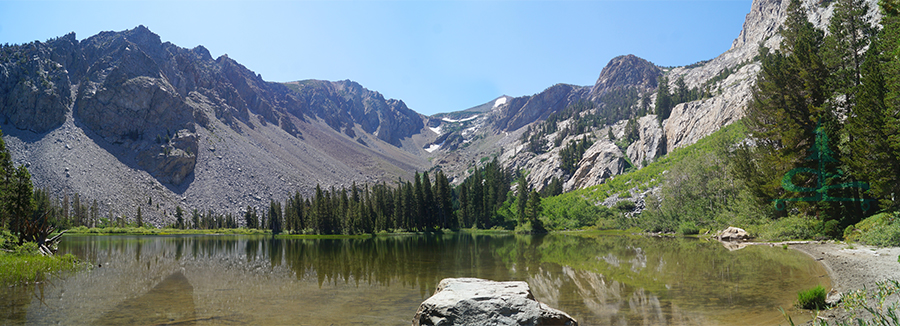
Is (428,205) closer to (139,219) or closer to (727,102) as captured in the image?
(727,102)

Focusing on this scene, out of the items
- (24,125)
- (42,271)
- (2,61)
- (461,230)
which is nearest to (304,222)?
(461,230)

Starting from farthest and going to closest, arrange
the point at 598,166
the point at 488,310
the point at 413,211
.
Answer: the point at 598,166 → the point at 413,211 → the point at 488,310

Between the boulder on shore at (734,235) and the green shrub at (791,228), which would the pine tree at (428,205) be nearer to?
the boulder on shore at (734,235)

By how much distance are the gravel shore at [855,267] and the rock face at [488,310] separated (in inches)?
270

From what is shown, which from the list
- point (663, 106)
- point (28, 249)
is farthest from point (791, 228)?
point (663, 106)

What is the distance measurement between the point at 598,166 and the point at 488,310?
130 meters

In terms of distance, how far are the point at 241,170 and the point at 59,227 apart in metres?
76.6

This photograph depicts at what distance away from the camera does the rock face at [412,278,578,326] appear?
30.9 ft

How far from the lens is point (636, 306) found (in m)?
13.4

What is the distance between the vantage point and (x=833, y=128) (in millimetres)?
29219

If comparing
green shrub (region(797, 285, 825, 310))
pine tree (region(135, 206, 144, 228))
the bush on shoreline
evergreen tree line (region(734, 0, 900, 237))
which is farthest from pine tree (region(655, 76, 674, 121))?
pine tree (region(135, 206, 144, 228))

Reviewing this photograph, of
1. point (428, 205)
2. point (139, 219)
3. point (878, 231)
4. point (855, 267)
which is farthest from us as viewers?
point (139, 219)

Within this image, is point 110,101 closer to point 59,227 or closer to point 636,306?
point 59,227

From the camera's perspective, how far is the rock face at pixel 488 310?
30.9ft
